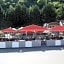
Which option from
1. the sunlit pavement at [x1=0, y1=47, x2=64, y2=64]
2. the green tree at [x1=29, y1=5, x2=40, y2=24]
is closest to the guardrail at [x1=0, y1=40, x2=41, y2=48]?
the sunlit pavement at [x1=0, y1=47, x2=64, y2=64]

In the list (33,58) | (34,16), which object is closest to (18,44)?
(33,58)

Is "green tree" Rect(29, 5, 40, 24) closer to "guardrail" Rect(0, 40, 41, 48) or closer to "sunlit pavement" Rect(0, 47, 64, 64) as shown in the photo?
"guardrail" Rect(0, 40, 41, 48)

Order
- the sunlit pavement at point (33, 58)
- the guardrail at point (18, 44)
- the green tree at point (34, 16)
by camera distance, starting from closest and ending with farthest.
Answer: the sunlit pavement at point (33, 58)
the guardrail at point (18, 44)
the green tree at point (34, 16)

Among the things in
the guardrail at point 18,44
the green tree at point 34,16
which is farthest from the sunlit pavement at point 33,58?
the green tree at point 34,16

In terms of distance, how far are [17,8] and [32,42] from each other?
31.8 m

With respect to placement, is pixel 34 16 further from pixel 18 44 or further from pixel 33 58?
pixel 33 58

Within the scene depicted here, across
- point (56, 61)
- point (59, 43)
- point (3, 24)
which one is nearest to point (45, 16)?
point (3, 24)

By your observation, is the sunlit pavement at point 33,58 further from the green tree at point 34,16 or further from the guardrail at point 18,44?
the green tree at point 34,16

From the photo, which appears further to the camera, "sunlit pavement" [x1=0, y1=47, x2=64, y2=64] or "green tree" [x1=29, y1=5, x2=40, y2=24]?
"green tree" [x1=29, y1=5, x2=40, y2=24]

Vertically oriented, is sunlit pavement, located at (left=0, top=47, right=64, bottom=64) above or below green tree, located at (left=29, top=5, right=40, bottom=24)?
below

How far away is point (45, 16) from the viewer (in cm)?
4512

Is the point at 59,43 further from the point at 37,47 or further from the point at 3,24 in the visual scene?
the point at 3,24

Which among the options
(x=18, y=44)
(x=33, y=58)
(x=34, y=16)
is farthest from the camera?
(x=34, y=16)

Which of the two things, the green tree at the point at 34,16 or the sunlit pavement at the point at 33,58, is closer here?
the sunlit pavement at the point at 33,58
